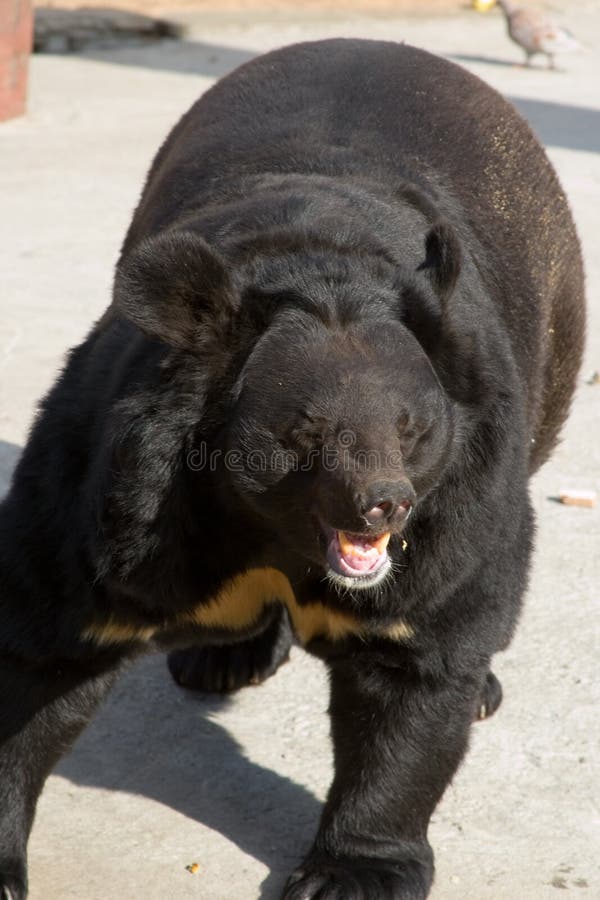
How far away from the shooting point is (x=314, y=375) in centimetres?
292

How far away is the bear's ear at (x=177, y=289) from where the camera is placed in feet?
9.50

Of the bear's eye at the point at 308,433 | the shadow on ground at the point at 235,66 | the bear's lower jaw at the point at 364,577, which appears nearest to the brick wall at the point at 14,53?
the shadow on ground at the point at 235,66

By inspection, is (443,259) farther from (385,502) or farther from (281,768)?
(281,768)

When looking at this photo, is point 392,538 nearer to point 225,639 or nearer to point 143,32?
point 225,639

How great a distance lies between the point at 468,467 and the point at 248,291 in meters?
0.56

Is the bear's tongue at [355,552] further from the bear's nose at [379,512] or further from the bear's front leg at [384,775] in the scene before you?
the bear's front leg at [384,775]

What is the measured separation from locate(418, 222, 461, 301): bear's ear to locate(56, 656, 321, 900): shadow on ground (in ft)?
4.49

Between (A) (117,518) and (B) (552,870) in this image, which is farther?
(B) (552,870)

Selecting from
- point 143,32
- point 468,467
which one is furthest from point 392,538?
point 143,32

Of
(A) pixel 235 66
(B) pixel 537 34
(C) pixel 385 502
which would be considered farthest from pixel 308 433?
(B) pixel 537 34

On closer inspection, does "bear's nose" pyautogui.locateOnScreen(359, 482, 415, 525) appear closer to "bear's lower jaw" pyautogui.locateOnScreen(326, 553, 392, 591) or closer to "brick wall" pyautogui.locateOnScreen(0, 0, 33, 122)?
"bear's lower jaw" pyautogui.locateOnScreen(326, 553, 392, 591)

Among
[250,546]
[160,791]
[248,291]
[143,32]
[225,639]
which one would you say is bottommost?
[143,32]

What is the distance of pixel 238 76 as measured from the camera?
15.1 ft

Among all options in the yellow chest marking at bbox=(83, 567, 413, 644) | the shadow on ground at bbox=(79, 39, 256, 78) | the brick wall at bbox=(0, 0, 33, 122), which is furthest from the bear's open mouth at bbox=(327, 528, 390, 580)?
the shadow on ground at bbox=(79, 39, 256, 78)
